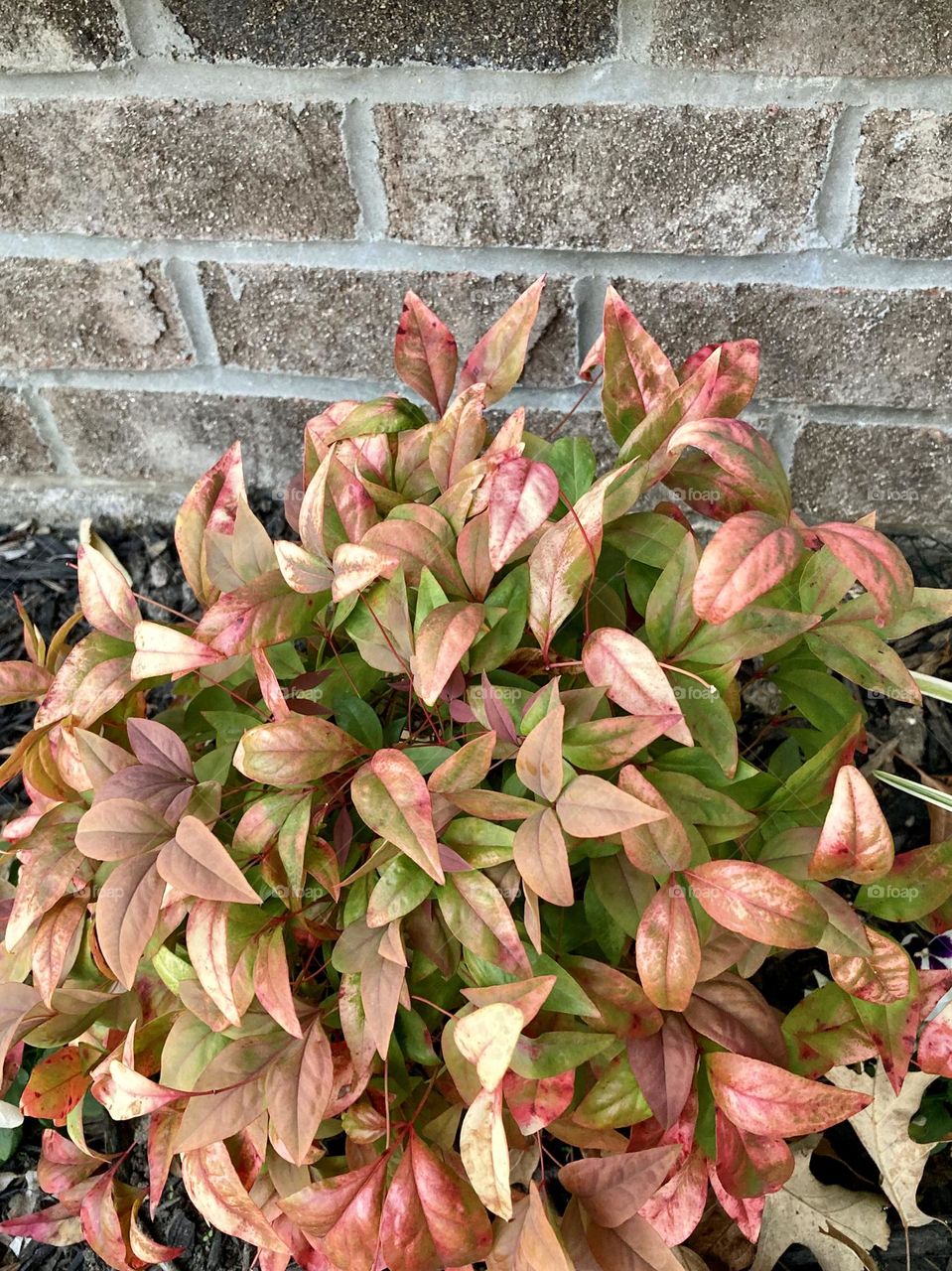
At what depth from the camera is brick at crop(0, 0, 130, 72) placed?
100 centimetres

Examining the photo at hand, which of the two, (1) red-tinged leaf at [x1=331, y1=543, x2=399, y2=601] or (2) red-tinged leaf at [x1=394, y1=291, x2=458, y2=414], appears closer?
(1) red-tinged leaf at [x1=331, y1=543, x2=399, y2=601]

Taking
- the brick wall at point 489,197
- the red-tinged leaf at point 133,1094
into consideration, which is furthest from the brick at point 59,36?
the red-tinged leaf at point 133,1094

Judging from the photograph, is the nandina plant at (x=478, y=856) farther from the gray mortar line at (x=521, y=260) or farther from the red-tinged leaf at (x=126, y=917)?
the gray mortar line at (x=521, y=260)

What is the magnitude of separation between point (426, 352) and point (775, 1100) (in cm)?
62

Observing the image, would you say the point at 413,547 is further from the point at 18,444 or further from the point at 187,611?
the point at 18,444

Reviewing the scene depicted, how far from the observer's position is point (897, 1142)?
35.8 inches

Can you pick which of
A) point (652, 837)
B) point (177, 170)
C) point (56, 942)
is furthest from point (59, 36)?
point (652, 837)

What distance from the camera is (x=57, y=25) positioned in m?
1.01

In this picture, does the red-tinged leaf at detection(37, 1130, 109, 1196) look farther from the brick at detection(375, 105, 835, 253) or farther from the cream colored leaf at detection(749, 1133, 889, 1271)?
the brick at detection(375, 105, 835, 253)

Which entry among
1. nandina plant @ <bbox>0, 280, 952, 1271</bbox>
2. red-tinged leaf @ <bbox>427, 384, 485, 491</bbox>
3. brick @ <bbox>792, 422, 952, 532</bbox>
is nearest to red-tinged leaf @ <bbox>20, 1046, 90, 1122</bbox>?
nandina plant @ <bbox>0, 280, 952, 1271</bbox>

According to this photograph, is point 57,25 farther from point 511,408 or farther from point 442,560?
point 442,560

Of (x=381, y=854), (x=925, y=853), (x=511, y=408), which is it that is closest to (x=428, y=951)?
(x=381, y=854)

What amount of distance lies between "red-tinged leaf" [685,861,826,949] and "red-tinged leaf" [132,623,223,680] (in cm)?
35

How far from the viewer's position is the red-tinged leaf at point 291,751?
24.5 inches
